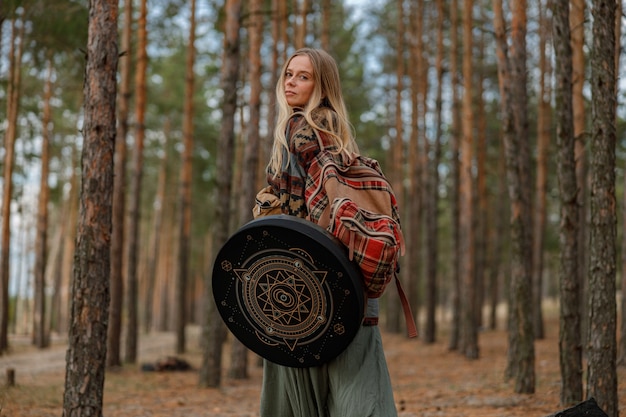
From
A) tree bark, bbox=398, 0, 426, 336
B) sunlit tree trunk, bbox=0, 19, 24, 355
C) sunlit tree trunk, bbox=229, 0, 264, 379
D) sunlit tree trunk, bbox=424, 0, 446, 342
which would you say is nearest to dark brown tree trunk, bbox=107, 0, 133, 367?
sunlit tree trunk, bbox=229, 0, 264, 379

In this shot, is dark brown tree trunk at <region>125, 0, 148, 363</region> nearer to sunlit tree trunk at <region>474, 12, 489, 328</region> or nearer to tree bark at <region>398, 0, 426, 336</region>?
Answer: tree bark at <region>398, 0, 426, 336</region>

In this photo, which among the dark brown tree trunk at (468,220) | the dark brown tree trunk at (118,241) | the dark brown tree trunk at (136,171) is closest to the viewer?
the dark brown tree trunk at (118,241)

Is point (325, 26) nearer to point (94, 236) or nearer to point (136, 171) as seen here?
point (136, 171)

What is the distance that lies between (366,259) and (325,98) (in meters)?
0.88

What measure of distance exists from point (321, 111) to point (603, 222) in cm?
352

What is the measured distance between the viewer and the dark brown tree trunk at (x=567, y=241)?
7.10 m

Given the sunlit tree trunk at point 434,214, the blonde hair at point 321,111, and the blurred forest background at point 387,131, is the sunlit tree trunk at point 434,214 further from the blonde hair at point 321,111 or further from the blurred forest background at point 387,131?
the blonde hair at point 321,111

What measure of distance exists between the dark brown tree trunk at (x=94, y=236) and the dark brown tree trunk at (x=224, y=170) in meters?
5.07

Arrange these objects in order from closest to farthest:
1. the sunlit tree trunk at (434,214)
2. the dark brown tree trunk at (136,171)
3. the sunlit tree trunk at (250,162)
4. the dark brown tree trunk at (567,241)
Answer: the dark brown tree trunk at (567,241) < the sunlit tree trunk at (250,162) < the dark brown tree trunk at (136,171) < the sunlit tree trunk at (434,214)

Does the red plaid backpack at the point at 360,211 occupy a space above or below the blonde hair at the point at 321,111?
below

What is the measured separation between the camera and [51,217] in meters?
44.0

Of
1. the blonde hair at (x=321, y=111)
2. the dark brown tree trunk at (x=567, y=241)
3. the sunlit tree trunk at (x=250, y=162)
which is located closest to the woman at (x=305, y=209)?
the blonde hair at (x=321, y=111)

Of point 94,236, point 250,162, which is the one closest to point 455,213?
point 250,162

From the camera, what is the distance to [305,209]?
321 cm
